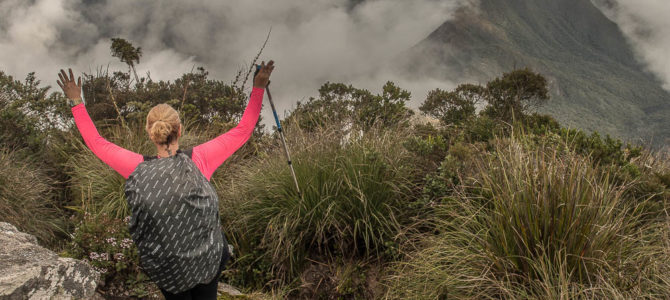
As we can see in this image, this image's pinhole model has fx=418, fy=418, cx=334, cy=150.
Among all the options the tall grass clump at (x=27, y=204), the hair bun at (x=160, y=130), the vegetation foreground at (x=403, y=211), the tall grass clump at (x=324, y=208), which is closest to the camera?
the hair bun at (x=160, y=130)

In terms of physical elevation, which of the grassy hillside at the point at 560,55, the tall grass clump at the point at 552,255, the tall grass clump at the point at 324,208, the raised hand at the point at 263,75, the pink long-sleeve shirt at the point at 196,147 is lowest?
the tall grass clump at the point at 552,255

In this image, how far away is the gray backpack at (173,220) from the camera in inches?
89.2

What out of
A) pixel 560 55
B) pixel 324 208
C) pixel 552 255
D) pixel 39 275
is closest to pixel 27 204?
pixel 39 275

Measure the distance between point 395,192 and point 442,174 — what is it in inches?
23.3

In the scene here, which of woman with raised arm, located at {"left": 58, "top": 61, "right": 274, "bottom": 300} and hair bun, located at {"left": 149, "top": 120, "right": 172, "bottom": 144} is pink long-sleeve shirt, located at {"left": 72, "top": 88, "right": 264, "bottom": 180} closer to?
woman with raised arm, located at {"left": 58, "top": 61, "right": 274, "bottom": 300}

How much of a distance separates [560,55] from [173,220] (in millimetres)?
131453

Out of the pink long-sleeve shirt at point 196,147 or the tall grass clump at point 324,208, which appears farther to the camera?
the tall grass clump at point 324,208

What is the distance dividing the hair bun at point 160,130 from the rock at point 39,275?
162cm

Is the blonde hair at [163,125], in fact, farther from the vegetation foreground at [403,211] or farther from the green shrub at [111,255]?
the green shrub at [111,255]

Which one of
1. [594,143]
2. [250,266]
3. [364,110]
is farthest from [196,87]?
[594,143]

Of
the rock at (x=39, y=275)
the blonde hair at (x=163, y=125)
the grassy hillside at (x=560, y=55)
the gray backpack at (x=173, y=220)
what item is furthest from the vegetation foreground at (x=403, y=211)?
the grassy hillside at (x=560, y=55)

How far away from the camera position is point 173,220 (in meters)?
2.28

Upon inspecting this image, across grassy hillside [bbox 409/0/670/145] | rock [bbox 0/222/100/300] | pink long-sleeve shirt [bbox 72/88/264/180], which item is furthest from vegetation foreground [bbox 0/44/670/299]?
grassy hillside [bbox 409/0/670/145]

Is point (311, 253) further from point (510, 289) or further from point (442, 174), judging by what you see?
point (510, 289)
